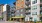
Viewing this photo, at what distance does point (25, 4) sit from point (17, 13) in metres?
0.19

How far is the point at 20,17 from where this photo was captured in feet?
4.68

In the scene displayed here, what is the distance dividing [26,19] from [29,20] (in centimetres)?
5

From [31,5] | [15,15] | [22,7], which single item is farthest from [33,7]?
[15,15]

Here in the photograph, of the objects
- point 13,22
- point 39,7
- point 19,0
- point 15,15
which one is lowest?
point 13,22

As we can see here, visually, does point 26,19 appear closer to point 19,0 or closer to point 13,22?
point 13,22

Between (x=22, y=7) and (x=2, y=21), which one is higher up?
(x=22, y=7)

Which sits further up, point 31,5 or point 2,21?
point 31,5

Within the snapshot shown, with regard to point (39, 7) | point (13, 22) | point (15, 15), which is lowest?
point (13, 22)

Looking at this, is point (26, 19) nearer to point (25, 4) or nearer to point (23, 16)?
point (23, 16)

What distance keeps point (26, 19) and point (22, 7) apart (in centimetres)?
20

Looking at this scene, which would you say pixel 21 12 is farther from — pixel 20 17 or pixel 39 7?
pixel 39 7

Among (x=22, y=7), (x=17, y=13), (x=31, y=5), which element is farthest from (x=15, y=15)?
(x=31, y=5)

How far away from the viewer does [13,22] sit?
1.43m

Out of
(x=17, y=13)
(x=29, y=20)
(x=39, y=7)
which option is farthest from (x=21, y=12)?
(x=39, y=7)
